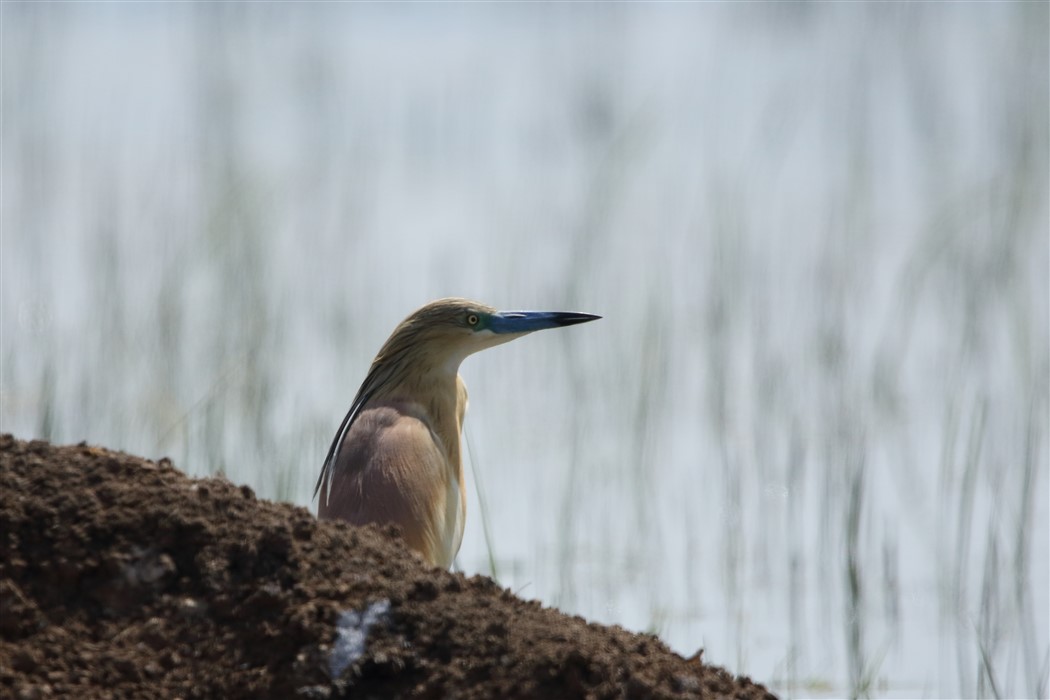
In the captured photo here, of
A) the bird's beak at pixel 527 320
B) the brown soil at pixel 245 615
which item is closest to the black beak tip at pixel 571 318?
the bird's beak at pixel 527 320

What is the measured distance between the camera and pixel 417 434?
5102mm

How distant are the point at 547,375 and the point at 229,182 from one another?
2665 mm

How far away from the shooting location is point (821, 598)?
6309 millimetres

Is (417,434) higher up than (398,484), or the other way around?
(417,434)

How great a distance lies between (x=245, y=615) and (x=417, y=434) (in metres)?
2.06

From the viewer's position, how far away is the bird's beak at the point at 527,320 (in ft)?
18.2

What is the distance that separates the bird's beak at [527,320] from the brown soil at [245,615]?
7.46 feet

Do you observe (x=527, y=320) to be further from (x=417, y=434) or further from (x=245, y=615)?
(x=245, y=615)

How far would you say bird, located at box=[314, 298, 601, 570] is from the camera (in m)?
4.85

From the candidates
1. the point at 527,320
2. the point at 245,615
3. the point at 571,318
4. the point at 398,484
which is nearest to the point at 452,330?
the point at 527,320

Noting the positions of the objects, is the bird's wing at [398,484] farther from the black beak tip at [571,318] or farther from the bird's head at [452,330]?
the black beak tip at [571,318]

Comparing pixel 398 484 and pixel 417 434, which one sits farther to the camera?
pixel 417 434

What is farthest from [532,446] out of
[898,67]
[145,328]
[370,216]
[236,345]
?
[898,67]

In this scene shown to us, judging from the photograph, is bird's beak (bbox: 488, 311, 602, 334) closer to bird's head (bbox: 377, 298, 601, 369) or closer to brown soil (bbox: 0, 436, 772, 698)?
bird's head (bbox: 377, 298, 601, 369)
